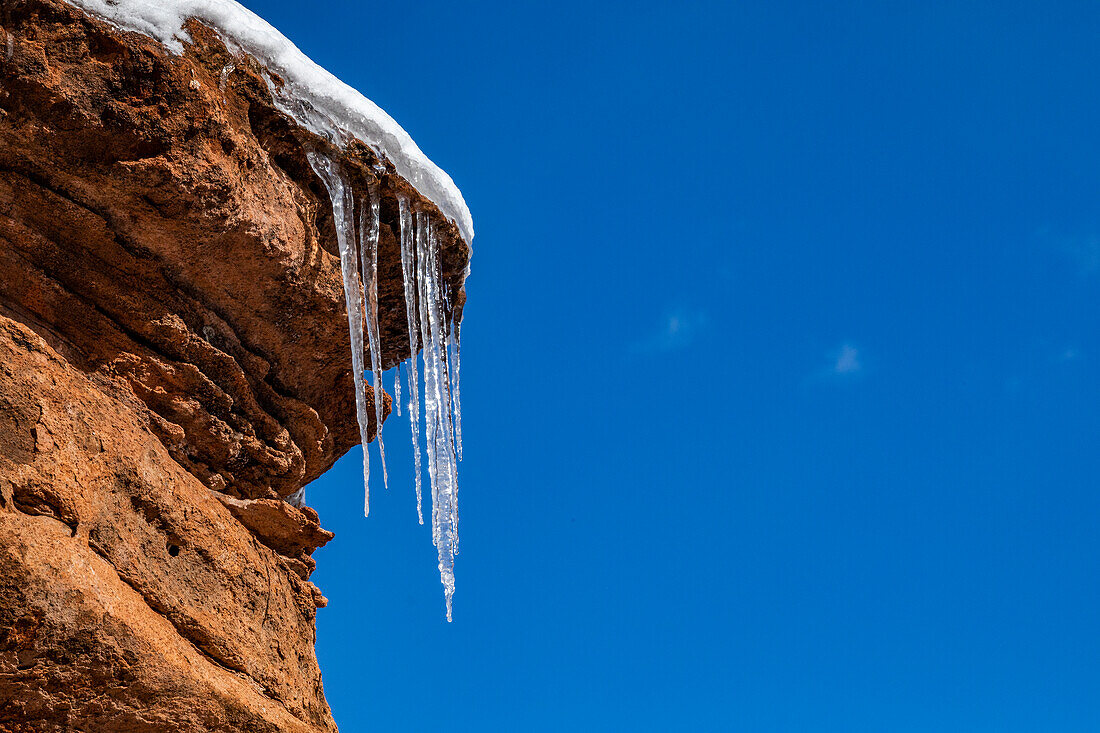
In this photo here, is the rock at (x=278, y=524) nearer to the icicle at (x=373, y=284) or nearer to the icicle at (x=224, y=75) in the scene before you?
the icicle at (x=373, y=284)

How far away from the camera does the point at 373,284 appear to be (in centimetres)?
449

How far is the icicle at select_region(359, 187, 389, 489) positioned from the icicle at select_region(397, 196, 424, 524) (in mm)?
127

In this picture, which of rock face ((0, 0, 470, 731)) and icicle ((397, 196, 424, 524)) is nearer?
rock face ((0, 0, 470, 731))

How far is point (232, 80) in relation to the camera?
3.79 meters

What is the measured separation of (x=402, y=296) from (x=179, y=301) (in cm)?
127

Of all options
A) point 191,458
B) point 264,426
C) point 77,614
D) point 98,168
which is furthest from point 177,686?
point 98,168

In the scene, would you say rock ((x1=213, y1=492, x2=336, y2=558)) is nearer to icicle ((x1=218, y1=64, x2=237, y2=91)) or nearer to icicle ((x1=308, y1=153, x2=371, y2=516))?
icicle ((x1=308, y1=153, x2=371, y2=516))

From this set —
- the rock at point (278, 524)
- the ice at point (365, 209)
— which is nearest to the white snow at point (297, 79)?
the ice at point (365, 209)

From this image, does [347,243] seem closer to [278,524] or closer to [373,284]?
[373,284]

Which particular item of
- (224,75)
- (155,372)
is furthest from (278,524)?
(224,75)

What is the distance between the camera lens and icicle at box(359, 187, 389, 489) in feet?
14.2

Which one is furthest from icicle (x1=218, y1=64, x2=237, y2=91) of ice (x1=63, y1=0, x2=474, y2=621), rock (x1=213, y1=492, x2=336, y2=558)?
rock (x1=213, y1=492, x2=336, y2=558)

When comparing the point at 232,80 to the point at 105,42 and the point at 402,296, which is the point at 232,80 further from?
the point at 402,296

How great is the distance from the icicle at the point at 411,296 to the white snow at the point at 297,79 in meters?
0.15
